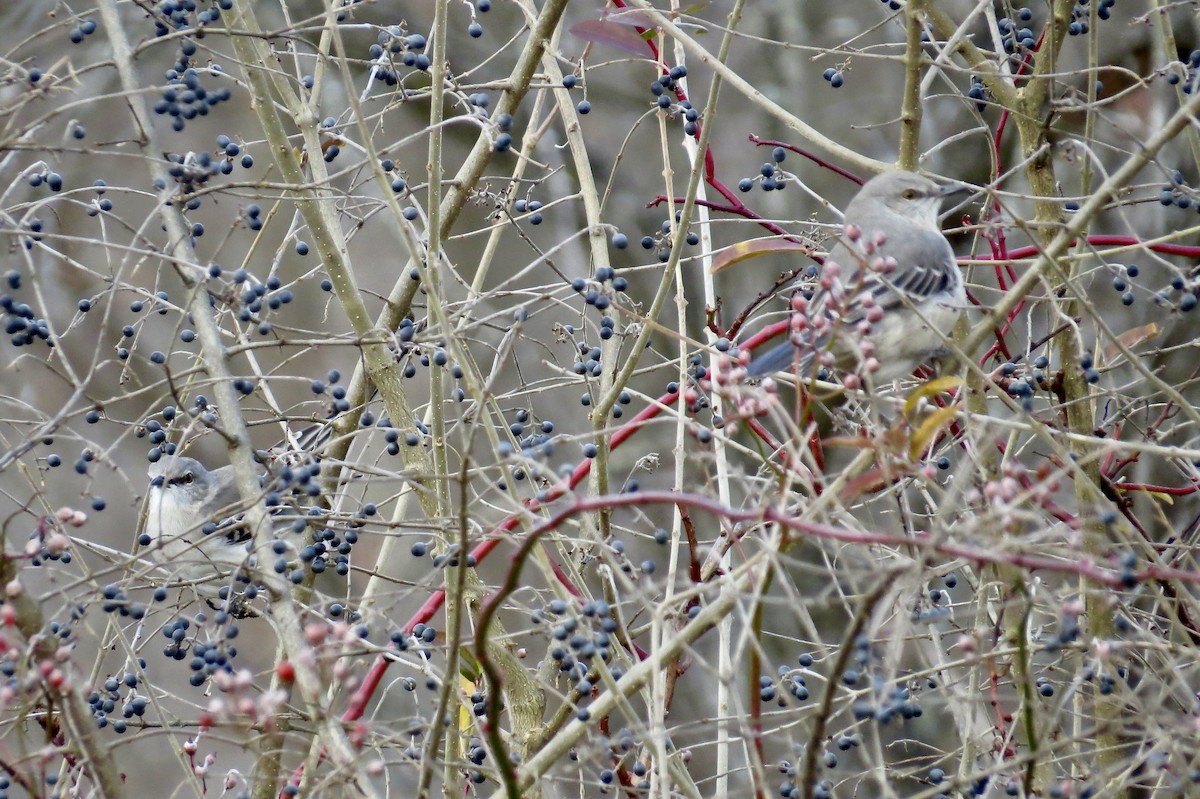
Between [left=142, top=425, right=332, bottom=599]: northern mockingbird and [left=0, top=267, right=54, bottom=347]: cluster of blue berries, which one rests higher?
[left=0, top=267, right=54, bottom=347]: cluster of blue berries

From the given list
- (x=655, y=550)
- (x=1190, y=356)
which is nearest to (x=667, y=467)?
(x=655, y=550)

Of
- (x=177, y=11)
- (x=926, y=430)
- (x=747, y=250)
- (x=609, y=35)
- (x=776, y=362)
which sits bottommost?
(x=776, y=362)

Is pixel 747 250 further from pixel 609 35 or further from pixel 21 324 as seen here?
pixel 21 324

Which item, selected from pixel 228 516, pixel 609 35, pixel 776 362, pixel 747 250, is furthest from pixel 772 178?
pixel 228 516

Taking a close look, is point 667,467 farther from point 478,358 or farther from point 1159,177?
point 1159,177

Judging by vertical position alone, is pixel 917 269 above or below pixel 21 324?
below

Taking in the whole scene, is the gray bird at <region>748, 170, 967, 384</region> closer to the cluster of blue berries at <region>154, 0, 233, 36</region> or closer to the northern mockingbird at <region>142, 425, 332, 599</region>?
the northern mockingbird at <region>142, 425, 332, 599</region>

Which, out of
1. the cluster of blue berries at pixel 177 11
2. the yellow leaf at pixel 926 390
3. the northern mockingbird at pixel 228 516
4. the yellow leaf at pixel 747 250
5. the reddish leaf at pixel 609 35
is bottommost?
the northern mockingbird at pixel 228 516

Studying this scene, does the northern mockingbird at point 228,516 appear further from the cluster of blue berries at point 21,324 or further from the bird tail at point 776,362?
the bird tail at point 776,362

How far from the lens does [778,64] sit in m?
12.0

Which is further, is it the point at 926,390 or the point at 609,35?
the point at 609,35

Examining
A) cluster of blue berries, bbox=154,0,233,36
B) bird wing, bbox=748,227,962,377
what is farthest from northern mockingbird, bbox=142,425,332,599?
bird wing, bbox=748,227,962,377

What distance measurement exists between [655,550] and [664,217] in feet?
10.1

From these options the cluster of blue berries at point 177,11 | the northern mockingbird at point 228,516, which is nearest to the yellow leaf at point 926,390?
the northern mockingbird at point 228,516
